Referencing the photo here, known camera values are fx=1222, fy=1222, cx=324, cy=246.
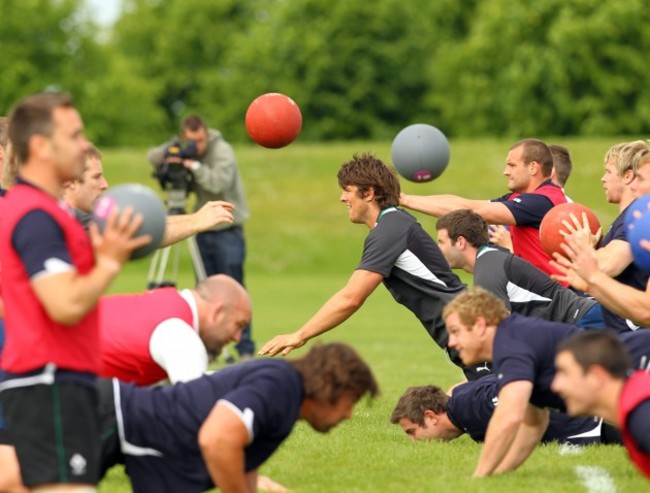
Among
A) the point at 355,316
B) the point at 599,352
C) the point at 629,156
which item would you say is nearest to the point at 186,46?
the point at 355,316

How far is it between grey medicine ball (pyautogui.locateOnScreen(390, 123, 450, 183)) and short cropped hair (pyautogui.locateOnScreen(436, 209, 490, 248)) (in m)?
1.78

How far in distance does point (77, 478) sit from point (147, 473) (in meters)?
1.07

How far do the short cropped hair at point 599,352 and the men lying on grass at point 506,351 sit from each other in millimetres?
1033

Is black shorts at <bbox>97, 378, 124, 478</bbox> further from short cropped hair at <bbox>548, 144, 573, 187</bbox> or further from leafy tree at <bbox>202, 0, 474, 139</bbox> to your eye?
leafy tree at <bbox>202, 0, 474, 139</bbox>

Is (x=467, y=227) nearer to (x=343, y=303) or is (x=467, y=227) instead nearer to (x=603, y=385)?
(x=343, y=303)

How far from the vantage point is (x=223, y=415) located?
6.37 meters

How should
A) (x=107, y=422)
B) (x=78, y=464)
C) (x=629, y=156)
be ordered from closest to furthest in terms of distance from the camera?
(x=78, y=464) < (x=107, y=422) < (x=629, y=156)

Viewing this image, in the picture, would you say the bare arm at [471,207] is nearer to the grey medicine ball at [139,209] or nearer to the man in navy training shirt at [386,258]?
the man in navy training shirt at [386,258]

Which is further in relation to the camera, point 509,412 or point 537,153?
point 537,153

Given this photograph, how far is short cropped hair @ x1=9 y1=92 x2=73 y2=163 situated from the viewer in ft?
18.8

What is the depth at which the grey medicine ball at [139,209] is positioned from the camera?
19.1 feet

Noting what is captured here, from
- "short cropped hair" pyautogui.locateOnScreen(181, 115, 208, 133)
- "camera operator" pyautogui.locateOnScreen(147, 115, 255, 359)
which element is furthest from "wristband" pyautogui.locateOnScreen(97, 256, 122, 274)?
"short cropped hair" pyautogui.locateOnScreen(181, 115, 208, 133)

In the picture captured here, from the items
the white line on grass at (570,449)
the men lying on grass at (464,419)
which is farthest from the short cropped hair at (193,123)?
the white line on grass at (570,449)

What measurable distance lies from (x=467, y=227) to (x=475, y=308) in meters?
3.34
